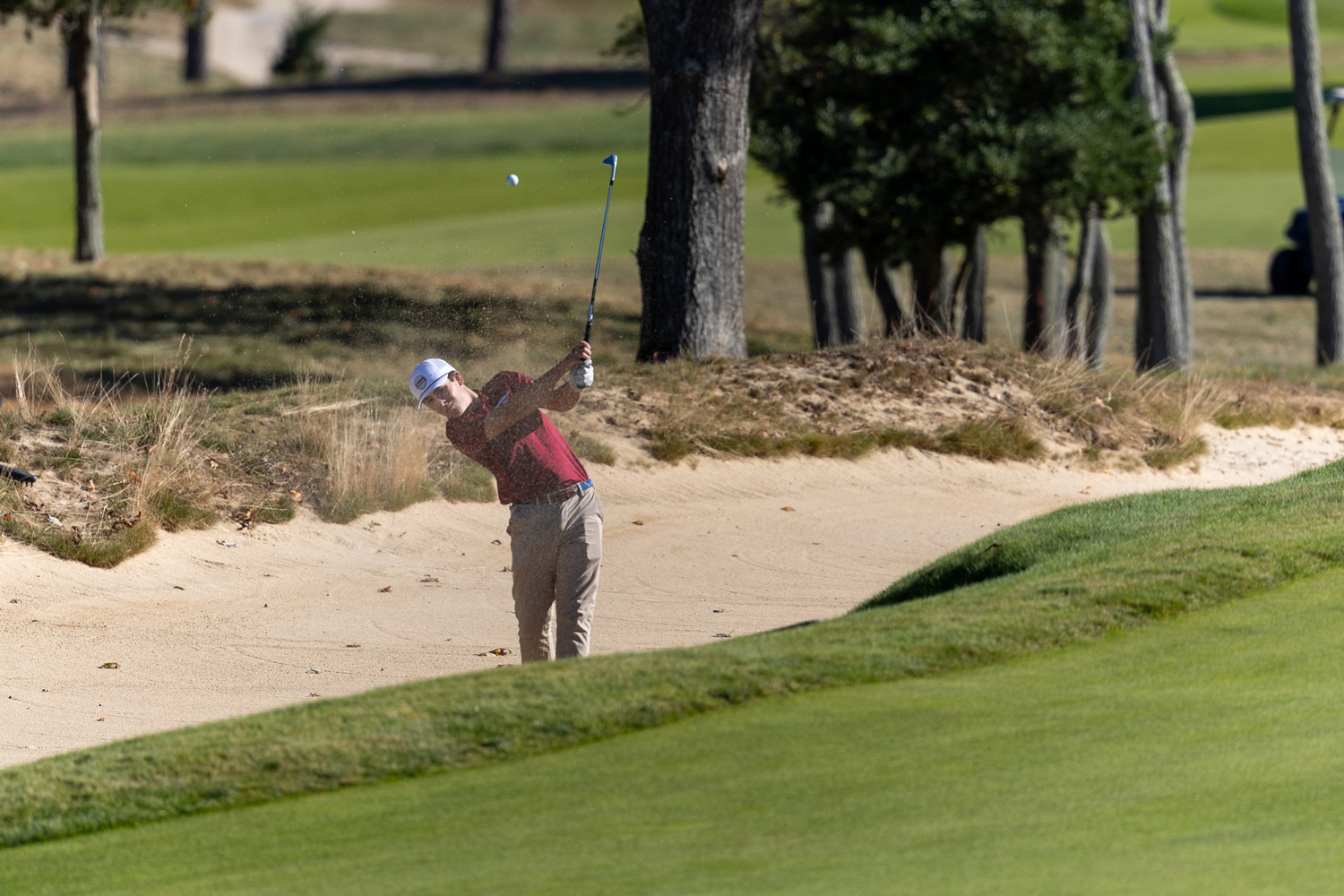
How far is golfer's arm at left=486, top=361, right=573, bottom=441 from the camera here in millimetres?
6727

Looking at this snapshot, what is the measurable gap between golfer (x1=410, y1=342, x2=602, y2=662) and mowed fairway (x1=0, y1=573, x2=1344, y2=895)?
1.89 metres

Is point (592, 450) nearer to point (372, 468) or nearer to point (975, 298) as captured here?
point (372, 468)

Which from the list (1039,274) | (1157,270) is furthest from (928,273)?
(1157,270)

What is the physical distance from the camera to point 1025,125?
17.1m

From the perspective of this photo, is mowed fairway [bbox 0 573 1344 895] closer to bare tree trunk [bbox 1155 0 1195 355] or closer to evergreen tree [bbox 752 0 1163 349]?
evergreen tree [bbox 752 0 1163 349]

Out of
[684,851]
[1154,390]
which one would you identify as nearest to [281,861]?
[684,851]

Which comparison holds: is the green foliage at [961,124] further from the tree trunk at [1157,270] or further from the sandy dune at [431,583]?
the sandy dune at [431,583]

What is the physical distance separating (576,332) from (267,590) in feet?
29.6

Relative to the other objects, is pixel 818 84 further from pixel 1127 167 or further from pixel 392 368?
pixel 392 368

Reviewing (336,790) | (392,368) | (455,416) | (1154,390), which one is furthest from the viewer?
(392,368)

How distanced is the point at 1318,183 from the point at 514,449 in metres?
15.4

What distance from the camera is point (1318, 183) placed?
762 inches

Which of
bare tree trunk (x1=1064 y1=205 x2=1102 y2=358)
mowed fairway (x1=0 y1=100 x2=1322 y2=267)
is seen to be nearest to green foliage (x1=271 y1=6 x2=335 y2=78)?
mowed fairway (x1=0 y1=100 x2=1322 y2=267)

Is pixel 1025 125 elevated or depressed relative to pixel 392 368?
elevated
